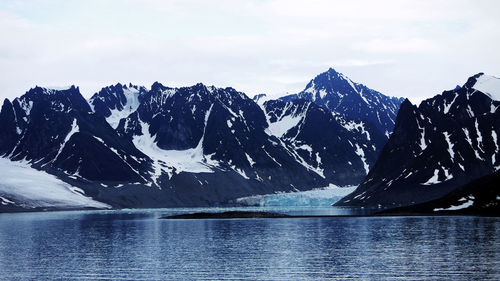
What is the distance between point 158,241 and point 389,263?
205ft

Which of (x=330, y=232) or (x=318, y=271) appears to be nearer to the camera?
(x=318, y=271)

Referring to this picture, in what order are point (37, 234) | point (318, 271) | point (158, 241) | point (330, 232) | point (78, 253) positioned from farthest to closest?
point (37, 234), point (330, 232), point (158, 241), point (78, 253), point (318, 271)

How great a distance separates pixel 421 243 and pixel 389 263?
103 feet

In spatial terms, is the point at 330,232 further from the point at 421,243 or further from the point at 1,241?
the point at 1,241

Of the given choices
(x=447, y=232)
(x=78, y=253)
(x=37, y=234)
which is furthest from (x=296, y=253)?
(x=37, y=234)

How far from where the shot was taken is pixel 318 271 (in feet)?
310

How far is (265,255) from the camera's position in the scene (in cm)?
11538

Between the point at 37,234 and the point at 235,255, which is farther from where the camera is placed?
the point at 37,234

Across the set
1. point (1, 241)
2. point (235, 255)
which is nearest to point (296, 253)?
point (235, 255)

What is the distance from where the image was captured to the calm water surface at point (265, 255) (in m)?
92.9

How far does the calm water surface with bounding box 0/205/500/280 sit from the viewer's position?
9294cm

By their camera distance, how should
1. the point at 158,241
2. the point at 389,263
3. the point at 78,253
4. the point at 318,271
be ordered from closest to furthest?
1. the point at 318,271
2. the point at 389,263
3. the point at 78,253
4. the point at 158,241

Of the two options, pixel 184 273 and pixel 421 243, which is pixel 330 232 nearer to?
pixel 421 243

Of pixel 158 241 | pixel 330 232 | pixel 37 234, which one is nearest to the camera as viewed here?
pixel 158 241
